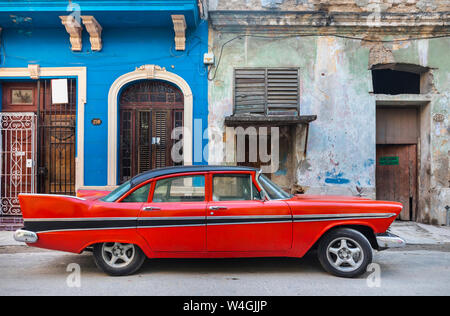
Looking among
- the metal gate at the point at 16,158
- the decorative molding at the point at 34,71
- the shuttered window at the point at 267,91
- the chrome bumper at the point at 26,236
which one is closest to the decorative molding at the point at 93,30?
the decorative molding at the point at 34,71

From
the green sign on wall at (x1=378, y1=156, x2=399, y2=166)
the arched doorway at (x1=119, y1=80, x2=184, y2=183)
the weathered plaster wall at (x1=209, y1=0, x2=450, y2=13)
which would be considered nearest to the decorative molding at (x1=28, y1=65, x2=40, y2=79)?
the arched doorway at (x1=119, y1=80, x2=184, y2=183)

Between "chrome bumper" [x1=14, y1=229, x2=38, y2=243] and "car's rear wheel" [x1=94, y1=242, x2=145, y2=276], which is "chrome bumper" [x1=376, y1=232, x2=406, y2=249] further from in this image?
"chrome bumper" [x1=14, y1=229, x2=38, y2=243]

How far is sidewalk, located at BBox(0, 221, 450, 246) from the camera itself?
6633mm

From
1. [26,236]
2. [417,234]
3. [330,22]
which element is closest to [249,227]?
[26,236]

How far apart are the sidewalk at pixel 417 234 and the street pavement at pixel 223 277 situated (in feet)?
3.26

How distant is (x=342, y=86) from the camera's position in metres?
8.38

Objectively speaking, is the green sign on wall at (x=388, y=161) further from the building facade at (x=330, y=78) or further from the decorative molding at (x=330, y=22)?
the decorative molding at (x=330, y=22)

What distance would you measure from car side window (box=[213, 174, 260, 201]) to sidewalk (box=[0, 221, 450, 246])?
3.52 meters

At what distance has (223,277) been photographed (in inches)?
173

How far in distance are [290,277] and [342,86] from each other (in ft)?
18.5

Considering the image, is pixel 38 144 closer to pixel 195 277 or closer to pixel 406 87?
pixel 195 277

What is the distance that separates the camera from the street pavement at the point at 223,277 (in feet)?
12.7

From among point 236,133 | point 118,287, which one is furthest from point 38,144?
point 118,287

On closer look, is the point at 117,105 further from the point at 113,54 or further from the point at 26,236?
the point at 26,236
